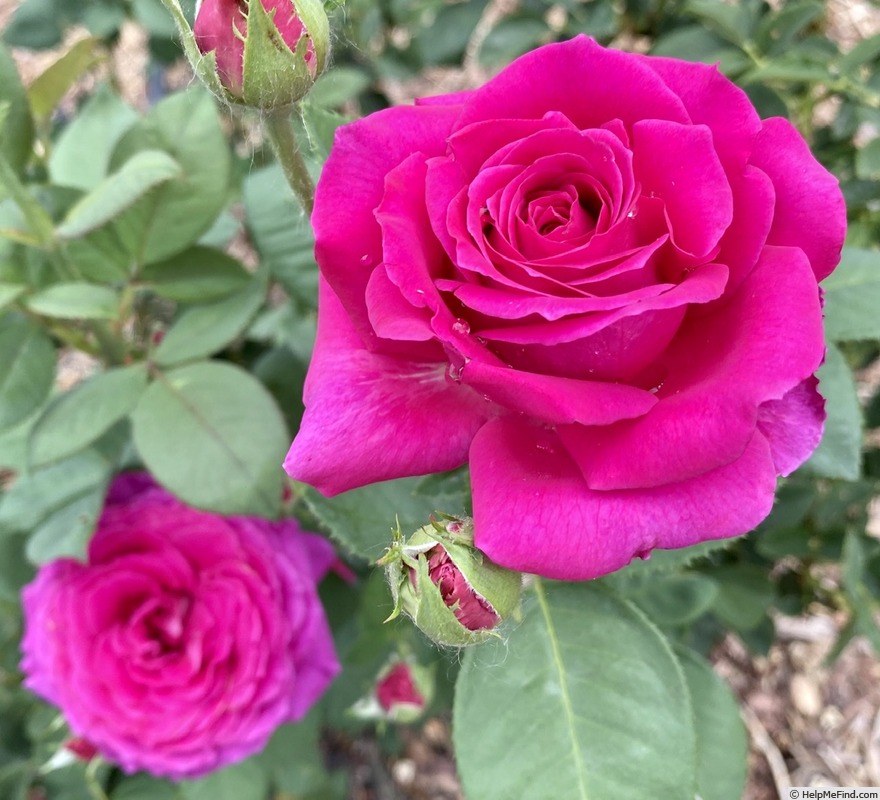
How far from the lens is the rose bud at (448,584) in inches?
19.6

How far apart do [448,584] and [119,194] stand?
0.50 m

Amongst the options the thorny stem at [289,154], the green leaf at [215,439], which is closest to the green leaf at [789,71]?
the thorny stem at [289,154]

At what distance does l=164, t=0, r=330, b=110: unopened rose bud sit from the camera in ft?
1.67

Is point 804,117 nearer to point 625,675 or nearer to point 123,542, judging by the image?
point 625,675

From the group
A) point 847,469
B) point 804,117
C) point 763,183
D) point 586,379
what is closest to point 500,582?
point 586,379

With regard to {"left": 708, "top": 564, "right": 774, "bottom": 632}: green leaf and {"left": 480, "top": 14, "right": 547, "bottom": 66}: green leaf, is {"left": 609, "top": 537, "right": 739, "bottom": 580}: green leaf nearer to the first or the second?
{"left": 708, "top": 564, "right": 774, "bottom": 632}: green leaf

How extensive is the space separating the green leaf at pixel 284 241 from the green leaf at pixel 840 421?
535 millimetres

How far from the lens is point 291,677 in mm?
925

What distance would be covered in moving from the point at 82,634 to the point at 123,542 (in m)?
0.11

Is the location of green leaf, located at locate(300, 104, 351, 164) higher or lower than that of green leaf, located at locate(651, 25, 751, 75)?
higher

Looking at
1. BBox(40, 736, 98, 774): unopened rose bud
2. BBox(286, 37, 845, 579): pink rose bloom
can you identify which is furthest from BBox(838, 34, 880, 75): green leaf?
BBox(40, 736, 98, 774): unopened rose bud

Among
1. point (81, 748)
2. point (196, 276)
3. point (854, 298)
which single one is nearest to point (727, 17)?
point (854, 298)

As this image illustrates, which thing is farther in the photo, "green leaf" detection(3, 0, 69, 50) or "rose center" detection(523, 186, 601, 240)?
"green leaf" detection(3, 0, 69, 50)

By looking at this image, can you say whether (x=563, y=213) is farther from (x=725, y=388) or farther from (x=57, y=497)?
(x=57, y=497)
